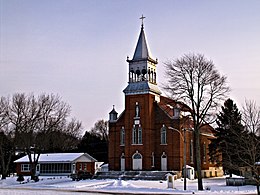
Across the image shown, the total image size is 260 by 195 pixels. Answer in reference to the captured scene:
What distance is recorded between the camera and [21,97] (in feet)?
222

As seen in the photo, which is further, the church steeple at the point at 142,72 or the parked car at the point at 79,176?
the church steeple at the point at 142,72

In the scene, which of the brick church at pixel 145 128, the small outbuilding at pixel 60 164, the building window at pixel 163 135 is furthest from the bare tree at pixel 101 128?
the building window at pixel 163 135

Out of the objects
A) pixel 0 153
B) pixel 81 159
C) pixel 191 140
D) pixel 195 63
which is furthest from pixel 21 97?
pixel 195 63

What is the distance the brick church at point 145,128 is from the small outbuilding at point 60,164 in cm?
1153

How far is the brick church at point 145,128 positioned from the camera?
213ft

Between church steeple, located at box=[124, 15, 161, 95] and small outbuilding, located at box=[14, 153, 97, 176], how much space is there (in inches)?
745

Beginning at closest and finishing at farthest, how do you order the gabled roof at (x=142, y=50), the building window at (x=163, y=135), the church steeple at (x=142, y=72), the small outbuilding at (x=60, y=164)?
the building window at (x=163, y=135)
the church steeple at (x=142, y=72)
the gabled roof at (x=142, y=50)
the small outbuilding at (x=60, y=164)

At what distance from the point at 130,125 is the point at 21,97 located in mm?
17431

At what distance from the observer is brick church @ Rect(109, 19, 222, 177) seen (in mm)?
65000

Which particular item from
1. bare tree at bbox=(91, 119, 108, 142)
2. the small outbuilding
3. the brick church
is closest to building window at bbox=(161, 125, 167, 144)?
the brick church

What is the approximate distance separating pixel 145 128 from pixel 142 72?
8.65 meters

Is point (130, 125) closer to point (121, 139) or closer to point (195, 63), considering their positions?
point (121, 139)

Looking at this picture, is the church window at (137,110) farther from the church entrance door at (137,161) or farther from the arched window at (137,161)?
the church entrance door at (137,161)

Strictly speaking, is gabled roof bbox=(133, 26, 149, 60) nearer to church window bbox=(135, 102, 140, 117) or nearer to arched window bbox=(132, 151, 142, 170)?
church window bbox=(135, 102, 140, 117)
